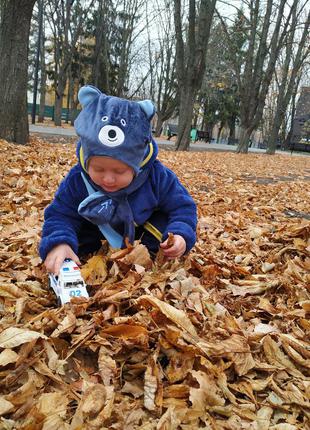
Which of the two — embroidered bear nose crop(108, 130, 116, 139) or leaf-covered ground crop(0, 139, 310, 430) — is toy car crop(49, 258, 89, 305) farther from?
embroidered bear nose crop(108, 130, 116, 139)

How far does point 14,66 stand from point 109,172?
614 cm

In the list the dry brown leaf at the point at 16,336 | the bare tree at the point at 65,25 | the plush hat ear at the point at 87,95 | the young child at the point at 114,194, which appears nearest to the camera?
the dry brown leaf at the point at 16,336

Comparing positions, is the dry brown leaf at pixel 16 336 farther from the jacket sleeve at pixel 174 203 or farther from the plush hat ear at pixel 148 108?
the plush hat ear at pixel 148 108

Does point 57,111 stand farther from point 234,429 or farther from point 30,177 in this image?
point 234,429

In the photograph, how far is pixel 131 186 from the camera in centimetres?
196

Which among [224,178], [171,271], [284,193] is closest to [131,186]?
[171,271]

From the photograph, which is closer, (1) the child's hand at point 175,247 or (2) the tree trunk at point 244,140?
(1) the child's hand at point 175,247

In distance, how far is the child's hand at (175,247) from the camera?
6.32ft

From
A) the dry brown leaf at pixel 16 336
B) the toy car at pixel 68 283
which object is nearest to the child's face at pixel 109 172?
the toy car at pixel 68 283

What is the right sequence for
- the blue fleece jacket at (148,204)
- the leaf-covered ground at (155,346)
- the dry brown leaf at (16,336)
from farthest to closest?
the blue fleece jacket at (148,204) < the dry brown leaf at (16,336) < the leaf-covered ground at (155,346)

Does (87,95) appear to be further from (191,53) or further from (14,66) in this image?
(191,53)

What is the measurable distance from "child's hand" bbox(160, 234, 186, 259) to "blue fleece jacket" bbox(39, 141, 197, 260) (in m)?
0.05

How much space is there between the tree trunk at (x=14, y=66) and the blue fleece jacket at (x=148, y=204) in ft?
18.6

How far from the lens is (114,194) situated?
6.39 ft
